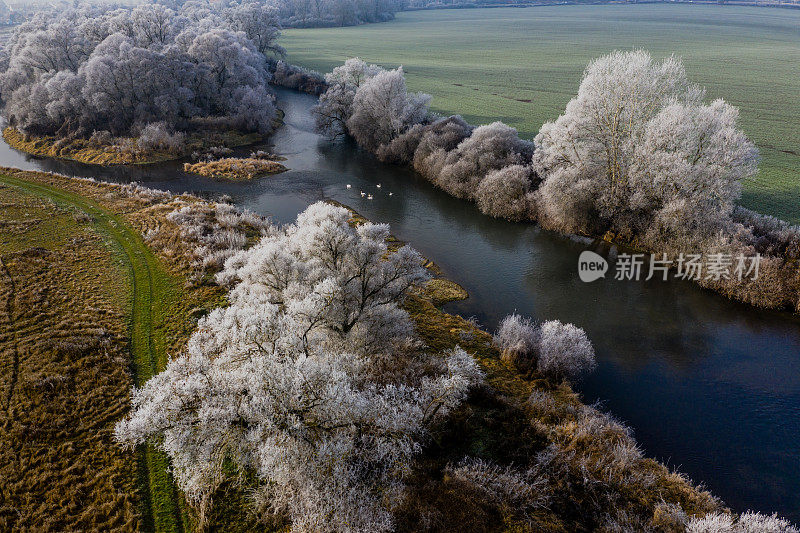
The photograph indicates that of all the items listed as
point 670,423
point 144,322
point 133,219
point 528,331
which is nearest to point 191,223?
point 133,219

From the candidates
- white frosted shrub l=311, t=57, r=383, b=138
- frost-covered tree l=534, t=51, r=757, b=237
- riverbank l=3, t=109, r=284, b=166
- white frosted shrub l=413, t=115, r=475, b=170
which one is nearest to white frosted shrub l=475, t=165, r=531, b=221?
frost-covered tree l=534, t=51, r=757, b=237

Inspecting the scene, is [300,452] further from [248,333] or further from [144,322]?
[144,322]

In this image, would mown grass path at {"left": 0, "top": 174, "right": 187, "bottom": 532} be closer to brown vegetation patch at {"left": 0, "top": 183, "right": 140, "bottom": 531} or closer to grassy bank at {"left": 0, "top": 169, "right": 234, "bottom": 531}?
grassy bank at {"left": 0, "top": 169, "right": 234, "bottom": 531}

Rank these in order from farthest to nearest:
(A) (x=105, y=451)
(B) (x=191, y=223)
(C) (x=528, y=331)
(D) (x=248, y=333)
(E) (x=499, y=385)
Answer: (B) (x=191, y=223) → (C) (x=528, y=331) → (E) (x=499, y=385) → (A) (x=105, y=451) → (D) (x=248, y=333)

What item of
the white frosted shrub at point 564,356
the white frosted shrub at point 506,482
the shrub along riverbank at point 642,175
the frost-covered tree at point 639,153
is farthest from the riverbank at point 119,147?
the white frosted shrub at point 506,482

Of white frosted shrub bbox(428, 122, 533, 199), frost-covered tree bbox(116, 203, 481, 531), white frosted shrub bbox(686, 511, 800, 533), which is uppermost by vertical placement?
white frosted shrub bbox(428, 122, 533, 199)

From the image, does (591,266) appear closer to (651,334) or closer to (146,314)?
(651,334)

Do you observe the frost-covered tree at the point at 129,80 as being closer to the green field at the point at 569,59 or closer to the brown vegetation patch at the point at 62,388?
the green field at the point at 569,59
